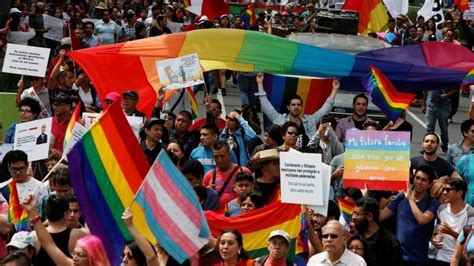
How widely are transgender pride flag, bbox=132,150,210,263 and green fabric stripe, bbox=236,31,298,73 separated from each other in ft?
24.6

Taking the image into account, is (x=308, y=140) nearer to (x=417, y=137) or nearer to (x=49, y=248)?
(x=49, y=248)

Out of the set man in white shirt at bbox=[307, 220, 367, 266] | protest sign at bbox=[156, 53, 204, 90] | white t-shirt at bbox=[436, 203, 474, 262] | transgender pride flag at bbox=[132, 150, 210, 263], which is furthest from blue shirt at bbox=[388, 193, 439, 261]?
protest sign at bbox=[156, 53, 204, 90]

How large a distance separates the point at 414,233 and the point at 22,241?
3672 mm

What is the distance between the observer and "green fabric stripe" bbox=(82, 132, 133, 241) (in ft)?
35.4

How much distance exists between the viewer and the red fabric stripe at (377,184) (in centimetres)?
1350

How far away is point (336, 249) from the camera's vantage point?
1117 centimetres

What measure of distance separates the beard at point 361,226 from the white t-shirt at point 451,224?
796 millimetres

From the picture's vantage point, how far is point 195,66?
16375 mm

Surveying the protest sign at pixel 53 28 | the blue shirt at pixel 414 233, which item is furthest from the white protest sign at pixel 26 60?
the protest sign at pixel 53 28

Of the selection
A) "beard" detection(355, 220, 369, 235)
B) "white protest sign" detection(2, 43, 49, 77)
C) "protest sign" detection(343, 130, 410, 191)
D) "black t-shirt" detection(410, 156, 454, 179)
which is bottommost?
"white protest sign" detection(2, 43, 49, 77)

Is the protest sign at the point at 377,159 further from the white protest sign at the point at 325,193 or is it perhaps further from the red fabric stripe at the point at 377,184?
the white protest sign at the point at 325,193

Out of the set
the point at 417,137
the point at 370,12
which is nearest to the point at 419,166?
the point at 417,137

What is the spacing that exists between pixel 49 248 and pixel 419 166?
431 centimetres

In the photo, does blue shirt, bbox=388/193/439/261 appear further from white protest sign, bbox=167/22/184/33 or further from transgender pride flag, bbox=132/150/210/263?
white protest sign, bbox=167/22/184/33
